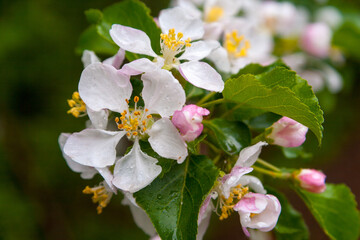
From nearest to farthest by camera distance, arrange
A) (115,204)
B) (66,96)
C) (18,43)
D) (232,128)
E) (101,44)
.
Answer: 1. (232,128)
2. (101,44)
3. (18,43)
4. (66,96)
5. (115,204)

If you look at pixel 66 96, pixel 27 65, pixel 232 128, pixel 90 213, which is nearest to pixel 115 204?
pixel 90 213

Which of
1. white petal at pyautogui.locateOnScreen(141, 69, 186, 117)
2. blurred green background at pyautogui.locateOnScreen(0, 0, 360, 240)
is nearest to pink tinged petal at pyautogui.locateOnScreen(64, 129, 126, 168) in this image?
white petal at pyautogui.locateOnScreen(141, 69, 186, 117)

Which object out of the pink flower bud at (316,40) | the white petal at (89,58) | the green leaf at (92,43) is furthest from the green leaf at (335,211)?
the pink flower bud at (316,40)

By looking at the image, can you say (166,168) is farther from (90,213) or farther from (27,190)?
(90,213)

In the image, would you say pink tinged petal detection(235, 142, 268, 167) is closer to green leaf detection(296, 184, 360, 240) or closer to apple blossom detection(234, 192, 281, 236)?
apple blossom detection(234, 192, 281, 236)

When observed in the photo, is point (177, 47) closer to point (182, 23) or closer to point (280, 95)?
point (182, 23)

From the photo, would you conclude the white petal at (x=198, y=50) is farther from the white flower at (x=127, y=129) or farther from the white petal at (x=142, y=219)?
the white petal at (x=142, y=219)
